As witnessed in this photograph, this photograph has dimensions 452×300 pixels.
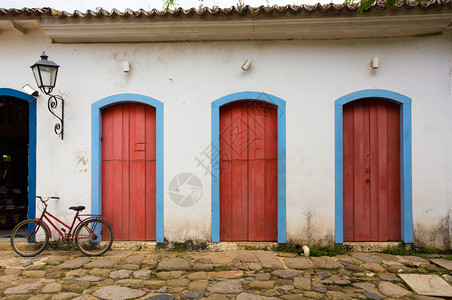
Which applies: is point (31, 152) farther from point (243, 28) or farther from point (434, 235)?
point (434, 235)

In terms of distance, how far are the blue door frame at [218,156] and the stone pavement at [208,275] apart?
1.66 feet

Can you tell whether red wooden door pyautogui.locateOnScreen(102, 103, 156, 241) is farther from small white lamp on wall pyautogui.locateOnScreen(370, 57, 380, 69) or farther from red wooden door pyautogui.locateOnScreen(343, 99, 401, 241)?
small white lamp on wall pyautogui.locateOnScreen(370, 57, 380, 69)

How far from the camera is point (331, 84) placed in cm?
533

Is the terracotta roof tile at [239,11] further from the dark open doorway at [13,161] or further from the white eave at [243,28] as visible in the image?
the dark open doorway at [13,161]

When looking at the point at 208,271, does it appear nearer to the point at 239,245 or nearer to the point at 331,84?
the point at 239,245

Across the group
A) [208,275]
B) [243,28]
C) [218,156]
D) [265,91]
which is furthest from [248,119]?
[208,275]

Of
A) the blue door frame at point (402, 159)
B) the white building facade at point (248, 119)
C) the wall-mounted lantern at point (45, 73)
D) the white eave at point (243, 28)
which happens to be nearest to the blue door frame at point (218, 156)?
the white building facade at point (248, 119)

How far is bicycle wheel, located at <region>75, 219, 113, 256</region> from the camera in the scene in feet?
16.6

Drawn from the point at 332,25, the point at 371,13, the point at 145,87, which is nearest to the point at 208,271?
the point at 145,87

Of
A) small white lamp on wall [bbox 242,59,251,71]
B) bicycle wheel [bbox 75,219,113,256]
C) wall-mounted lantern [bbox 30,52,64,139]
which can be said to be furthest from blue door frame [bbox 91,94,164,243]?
small white lamp on wall [bbox 242,59,251,71]

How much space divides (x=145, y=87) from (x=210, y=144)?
63.5 inches

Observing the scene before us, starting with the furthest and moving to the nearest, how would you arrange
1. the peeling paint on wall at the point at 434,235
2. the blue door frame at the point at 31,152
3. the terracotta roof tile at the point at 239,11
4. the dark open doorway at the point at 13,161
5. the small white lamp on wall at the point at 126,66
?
the dark open doorway at the point at 13,161 → the blue door frame at the point at 31,152 → the small white lamp on wall at the point at 126,66 → the peeling paint on wall at the point at 434,235 → the terracotta roof tile at the point at 239,11

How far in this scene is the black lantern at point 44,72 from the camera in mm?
4801

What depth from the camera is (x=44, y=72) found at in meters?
4.84
